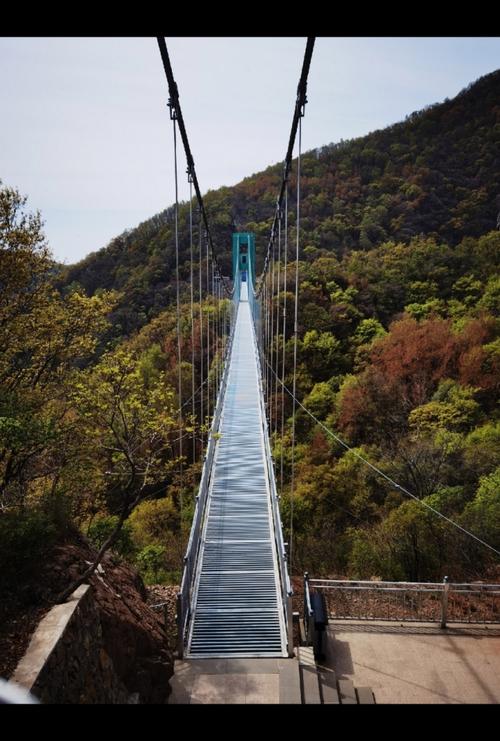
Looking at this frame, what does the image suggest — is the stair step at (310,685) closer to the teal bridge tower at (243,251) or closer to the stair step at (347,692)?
the stair step at (347,692)

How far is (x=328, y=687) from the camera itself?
15.8ft

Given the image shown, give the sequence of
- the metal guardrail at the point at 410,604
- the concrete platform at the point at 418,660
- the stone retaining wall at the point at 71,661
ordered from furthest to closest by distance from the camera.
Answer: the metal guardrail at the point at 410,604
the concrete platform at the point at 418,660
the stone retaining wall at the point at 71,661

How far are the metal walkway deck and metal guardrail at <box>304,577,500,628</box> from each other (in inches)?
29.7

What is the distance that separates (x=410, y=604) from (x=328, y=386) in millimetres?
9941

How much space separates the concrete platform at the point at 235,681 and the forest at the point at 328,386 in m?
1.66

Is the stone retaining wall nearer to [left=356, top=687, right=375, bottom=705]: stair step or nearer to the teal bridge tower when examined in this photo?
[left=356, top=687, right=375, bottom=705]: stair step

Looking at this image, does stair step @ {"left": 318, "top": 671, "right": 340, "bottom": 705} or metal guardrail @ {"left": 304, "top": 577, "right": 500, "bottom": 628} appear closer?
stair step @ {"left": 318, "top": 671, "right": 340, "bottom": 705}


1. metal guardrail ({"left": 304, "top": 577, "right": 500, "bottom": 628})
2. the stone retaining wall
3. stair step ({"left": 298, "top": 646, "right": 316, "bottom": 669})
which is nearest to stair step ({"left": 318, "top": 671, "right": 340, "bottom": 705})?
stair step ({"left": 298, "top": 646, "right": 316, "bottom": 669})

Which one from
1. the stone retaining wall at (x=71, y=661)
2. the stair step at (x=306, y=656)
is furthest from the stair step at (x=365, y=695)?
the stone retaining wall at (x=71, y=661)

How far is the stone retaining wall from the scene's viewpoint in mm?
2947

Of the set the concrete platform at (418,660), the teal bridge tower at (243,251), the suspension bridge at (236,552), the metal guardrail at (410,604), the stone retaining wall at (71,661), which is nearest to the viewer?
the stone retaining wall at (71,661)

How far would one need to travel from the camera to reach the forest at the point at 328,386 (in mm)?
5605
